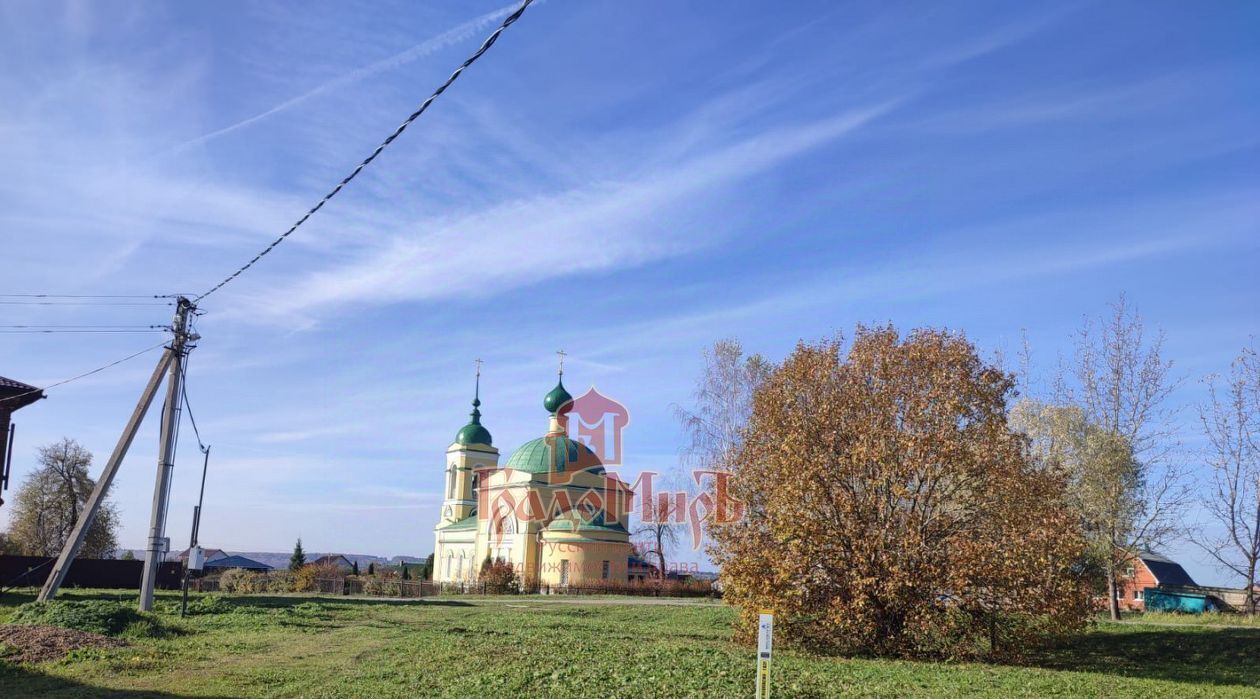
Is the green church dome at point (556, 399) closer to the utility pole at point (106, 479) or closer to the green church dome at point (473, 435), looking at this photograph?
the green church dome at point (473, 435)

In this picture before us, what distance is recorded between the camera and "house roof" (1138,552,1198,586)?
54812 mm

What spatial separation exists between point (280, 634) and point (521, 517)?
3052 cm

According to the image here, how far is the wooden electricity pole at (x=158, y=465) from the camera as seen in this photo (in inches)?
885

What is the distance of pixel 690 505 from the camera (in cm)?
3678

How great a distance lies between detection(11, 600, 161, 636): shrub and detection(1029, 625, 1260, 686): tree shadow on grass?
18629mm

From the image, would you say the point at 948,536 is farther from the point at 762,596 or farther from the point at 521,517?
the point at 521,517

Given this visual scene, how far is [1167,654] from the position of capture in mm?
18578

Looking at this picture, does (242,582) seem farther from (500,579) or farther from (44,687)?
(44,687)

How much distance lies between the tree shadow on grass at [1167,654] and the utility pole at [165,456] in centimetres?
2147

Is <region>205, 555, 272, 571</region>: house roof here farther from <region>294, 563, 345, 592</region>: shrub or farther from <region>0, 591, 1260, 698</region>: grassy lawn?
<region>0, 591, 1260, 698</region>: grassy lawn

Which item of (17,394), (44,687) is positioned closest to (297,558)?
(17,394)

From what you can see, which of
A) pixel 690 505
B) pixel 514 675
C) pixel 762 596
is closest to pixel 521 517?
pixel 690 505

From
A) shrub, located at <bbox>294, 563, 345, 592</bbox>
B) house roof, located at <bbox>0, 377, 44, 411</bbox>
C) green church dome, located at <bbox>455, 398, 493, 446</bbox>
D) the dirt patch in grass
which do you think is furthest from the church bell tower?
the dirt patch in grass

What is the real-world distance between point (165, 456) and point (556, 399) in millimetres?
33187
